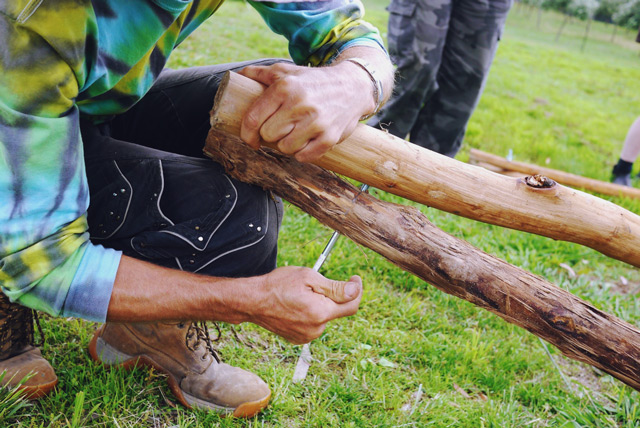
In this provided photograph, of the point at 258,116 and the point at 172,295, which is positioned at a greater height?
the point at 258,116

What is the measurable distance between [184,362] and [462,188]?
3.96 feet

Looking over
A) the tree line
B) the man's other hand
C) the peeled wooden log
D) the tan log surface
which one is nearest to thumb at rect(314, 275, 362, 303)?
the man's other hand

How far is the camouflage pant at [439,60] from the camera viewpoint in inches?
150

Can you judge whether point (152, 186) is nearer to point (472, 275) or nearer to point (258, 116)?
point (258, 116)

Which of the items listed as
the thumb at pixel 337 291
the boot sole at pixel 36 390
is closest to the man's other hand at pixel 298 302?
the thumb at pixel 337 291

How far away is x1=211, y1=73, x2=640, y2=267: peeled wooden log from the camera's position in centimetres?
172

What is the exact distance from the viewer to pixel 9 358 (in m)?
2.00

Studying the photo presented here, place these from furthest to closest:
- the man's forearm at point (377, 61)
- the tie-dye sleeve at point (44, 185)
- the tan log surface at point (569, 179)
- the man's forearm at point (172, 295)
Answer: the tan log surface at point (569, 179)
the man's forearm at point (377, 61)
the man's forearm at point (172, 295)
the tie-dye sleeve at point (44, 185)

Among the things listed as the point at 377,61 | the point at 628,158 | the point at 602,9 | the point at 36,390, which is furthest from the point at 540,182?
the point at 602,9

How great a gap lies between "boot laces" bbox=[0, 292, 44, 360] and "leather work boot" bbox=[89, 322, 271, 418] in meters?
0.24

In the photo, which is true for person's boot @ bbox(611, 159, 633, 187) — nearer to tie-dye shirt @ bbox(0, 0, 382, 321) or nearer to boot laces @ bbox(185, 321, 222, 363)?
boot laces @ bbox(185, 321, 222, 363)

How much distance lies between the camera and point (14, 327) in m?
1.99

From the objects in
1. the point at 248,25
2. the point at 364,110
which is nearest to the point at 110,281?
the point at 364,110

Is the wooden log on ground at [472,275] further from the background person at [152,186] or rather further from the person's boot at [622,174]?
the person's boot at [622,174]
